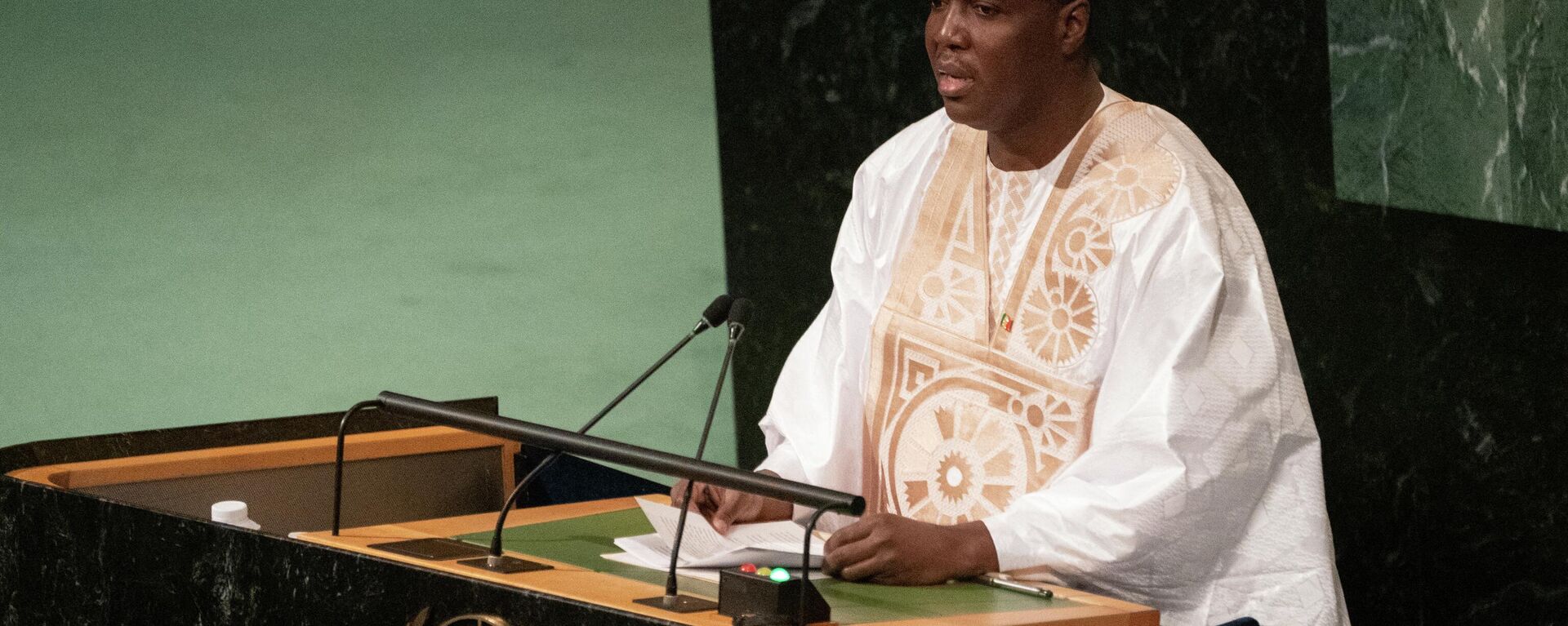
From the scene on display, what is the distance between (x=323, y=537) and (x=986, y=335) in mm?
1192

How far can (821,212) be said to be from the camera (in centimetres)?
576

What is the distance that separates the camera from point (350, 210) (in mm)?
6137

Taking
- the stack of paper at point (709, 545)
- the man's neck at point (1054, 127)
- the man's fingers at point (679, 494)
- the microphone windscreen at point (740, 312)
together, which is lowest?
the stack of paper at point (709, 545)

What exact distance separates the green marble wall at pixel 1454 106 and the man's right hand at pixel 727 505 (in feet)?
5.77

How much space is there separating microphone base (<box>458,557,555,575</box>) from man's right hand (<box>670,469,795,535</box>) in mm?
536

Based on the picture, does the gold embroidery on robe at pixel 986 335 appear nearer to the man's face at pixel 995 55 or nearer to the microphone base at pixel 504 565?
the man's face at pixel 995 55

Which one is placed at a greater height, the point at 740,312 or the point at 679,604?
the point at 740,312

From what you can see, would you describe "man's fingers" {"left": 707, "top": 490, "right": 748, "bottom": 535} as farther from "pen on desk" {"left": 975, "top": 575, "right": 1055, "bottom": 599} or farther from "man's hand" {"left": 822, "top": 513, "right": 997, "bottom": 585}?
"pen on desk" {"left": 975, "top": 575, "right": 1055, "bottom": 599}

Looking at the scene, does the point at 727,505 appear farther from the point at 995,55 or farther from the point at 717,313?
the point at 995,55

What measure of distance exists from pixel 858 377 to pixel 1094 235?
2.01 ft

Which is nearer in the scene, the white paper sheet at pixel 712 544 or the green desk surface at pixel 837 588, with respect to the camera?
the green desk surface at pixel 837 588

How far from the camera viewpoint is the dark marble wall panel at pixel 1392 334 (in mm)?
4148

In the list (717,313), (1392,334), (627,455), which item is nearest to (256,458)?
(717,313)

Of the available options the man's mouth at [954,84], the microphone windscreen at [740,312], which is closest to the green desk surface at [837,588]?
the microphone windscreen at [740,312]
